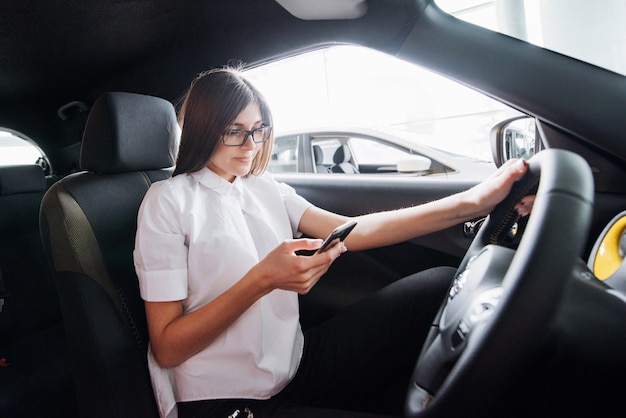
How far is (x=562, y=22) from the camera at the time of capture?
1.52 meters

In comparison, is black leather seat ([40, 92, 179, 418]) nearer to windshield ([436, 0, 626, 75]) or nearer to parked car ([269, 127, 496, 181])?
windshield ([436, 0, 626, 75])

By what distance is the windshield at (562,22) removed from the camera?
4.10 ft

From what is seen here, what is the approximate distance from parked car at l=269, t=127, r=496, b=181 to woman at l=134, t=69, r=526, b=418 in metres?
1.18

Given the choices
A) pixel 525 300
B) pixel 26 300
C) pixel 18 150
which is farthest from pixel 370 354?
pixel 18 150

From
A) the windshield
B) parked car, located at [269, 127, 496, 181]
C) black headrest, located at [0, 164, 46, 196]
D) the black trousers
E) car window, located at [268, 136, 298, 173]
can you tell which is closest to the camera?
the black trousers

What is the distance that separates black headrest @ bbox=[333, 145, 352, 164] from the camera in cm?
314

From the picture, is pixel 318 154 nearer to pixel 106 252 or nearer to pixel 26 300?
pixel 26 300

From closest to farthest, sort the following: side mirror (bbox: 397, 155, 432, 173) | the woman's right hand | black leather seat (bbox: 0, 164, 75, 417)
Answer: the woman's right hand
black leather seat (bbox: 0, 164, 75, 417)
side mirror (bbox: 397, 155, 432, 173)

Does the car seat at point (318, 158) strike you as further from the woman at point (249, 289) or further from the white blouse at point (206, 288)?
the white blouse at point (206, 288)

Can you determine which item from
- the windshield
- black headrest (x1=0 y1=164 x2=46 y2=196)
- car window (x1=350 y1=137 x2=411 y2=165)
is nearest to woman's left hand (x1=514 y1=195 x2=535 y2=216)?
the windshield

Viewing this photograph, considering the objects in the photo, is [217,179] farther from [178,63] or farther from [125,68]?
[125,68]

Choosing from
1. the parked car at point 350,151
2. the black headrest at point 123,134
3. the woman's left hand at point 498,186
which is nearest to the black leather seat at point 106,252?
the black headrest at point 123,134

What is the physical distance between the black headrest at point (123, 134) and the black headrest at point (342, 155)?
191 cm

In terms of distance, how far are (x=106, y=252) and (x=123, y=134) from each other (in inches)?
13.9
